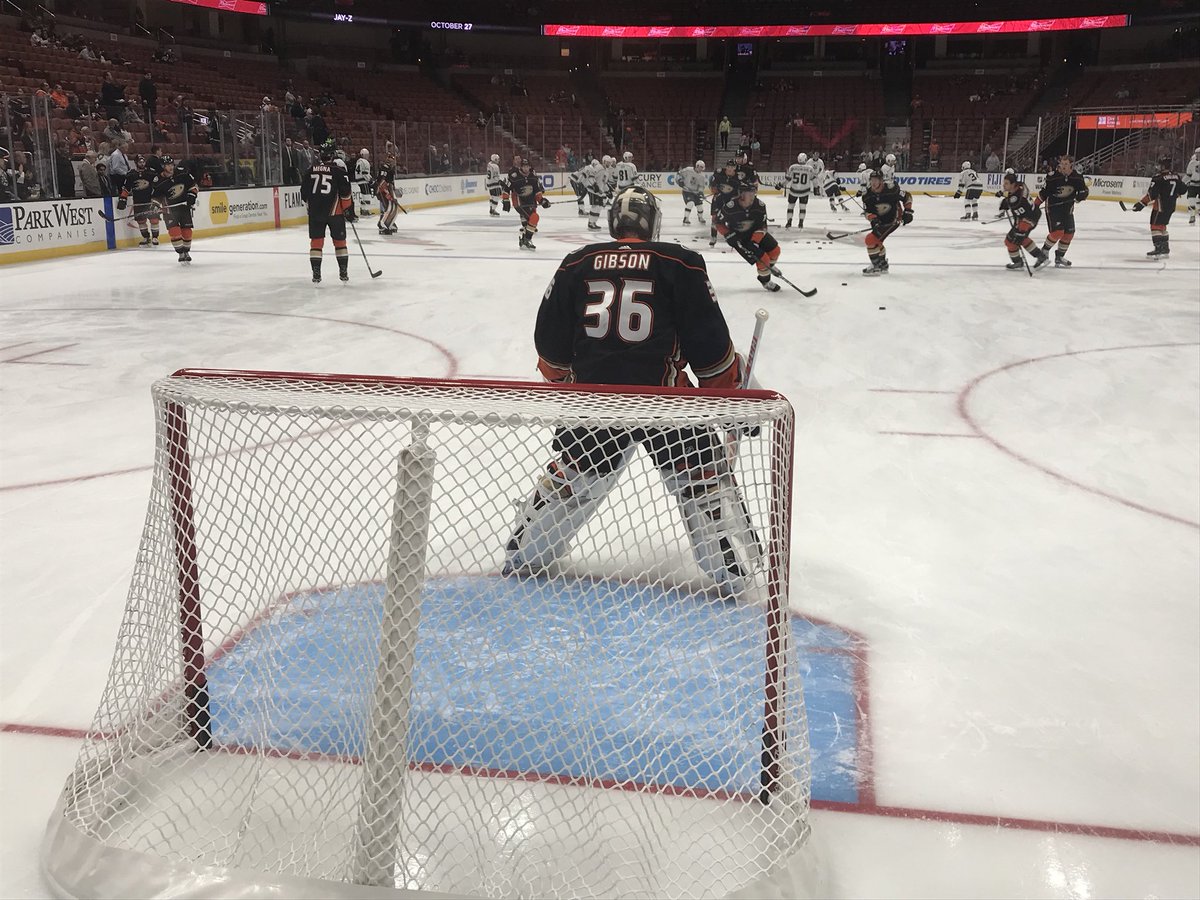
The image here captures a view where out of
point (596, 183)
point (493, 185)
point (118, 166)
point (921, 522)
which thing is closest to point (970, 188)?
point (596, 183)

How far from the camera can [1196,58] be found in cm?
2919

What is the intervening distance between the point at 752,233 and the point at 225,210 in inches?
366

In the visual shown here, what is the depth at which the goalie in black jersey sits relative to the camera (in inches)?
97.9

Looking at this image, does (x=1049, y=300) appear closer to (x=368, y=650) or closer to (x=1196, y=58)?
(x=368, y=650)

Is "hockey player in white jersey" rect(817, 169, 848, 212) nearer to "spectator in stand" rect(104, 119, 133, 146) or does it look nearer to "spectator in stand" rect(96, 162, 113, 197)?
"spectator in stand" rect(104, 119, 133, 146)

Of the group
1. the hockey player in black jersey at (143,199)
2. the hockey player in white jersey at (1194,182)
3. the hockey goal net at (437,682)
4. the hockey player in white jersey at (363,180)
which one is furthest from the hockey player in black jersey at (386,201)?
the hockey goal net at (437,682)

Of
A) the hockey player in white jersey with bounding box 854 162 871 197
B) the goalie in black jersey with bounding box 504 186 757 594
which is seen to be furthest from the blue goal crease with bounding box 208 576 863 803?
the hockey player in white jersey with bounding box 854 162 871 197

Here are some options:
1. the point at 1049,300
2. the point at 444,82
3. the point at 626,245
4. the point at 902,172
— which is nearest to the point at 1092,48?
the point at 902,172

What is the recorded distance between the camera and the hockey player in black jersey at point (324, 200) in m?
9.86

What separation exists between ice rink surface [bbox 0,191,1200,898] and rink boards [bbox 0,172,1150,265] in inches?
84.7

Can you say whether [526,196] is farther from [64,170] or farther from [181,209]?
[64,170]

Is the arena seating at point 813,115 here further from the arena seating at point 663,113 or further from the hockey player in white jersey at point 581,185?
the hockey player in white jersey at point 581,185

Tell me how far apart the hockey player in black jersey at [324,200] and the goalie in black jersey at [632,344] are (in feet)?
24.5

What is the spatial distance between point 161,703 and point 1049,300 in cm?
905
